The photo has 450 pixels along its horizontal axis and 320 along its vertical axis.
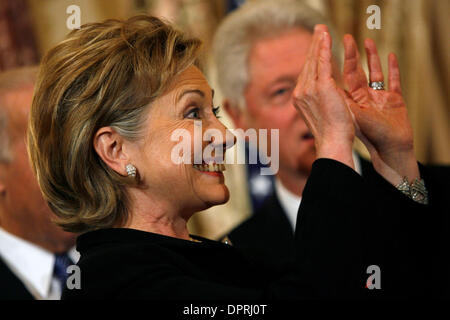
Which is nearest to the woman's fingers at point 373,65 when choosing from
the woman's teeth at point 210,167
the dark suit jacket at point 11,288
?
the woman's teeth at point 210,167

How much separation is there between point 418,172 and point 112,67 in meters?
0.89

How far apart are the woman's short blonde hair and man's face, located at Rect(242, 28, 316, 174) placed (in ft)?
3.23

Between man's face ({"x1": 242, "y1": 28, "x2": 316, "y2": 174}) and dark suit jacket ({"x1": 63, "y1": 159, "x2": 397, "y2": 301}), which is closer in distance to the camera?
dark suit jacket ({"x1": 63, "y1": 159, "x2": 397, "y2": 301})

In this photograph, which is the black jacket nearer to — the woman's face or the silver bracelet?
the woman's face

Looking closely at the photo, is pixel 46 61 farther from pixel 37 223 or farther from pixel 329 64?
pixel 37 223

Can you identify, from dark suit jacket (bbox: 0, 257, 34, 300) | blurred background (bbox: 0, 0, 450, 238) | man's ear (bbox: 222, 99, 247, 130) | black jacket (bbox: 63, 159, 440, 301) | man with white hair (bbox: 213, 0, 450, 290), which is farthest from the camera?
blurred background (bbox: 0, 0, 450, 238)

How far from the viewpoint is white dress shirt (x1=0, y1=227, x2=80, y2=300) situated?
2463 millimetres

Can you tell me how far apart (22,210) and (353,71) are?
1442 mm

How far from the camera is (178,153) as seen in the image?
5.56 feet

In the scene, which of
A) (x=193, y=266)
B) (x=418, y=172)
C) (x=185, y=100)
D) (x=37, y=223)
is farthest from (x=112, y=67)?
(x=37, y=223)

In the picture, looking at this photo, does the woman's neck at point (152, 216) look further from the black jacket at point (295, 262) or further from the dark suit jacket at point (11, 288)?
the dark suit jacket at point (11, 288)

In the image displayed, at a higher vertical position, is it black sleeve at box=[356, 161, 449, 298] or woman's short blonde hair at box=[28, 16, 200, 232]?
woman's short blonde hair at box=[28, 16, 200, 232]

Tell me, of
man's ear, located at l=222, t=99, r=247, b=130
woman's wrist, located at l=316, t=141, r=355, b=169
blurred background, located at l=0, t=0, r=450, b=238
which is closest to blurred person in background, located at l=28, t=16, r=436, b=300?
woman's wrist, located at l=316, t=141, r=355, b=169

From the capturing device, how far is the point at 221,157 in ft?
5.79
